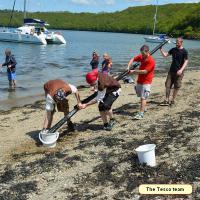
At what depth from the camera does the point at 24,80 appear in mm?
25141

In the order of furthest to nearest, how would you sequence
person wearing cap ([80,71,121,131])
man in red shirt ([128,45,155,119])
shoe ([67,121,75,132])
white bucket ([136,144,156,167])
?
man in red shirt ([128,45,155,119]), shoe ([67,121,75,132]), person wearing cap ([80,71,121,131]), white bucket ([136,144,156,167])

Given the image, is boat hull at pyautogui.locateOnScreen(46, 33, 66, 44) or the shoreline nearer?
the shoreline

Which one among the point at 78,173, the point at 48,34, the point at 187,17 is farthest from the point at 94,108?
the point at 187,17

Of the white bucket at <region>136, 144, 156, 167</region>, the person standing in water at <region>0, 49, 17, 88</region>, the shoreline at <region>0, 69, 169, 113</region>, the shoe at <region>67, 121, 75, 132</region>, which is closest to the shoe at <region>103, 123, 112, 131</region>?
the shoe at <region>67, 121, 75, 132</region>

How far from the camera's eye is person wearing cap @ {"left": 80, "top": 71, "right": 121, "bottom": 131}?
9.53 metres

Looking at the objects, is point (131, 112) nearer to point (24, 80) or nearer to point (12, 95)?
point (12, 95)

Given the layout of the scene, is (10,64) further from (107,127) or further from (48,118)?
(107,127)

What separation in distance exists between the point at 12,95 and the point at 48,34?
47.8 metres

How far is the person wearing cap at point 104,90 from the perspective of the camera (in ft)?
31.3

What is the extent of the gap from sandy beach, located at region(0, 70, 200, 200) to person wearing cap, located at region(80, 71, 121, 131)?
1.87 feet

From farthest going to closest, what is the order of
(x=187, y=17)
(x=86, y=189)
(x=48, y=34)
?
(x=187, y=17) → (x=48, y=34) → (x=86, y=189)

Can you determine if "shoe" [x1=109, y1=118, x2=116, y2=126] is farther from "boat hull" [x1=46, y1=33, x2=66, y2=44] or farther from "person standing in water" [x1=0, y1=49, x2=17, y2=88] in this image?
"boat hull" [x1=46, y1=33, x2=66, y2=44]

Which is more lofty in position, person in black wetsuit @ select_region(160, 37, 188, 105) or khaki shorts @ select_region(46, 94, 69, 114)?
person in black wetsuit @ select_region(160, 37, 188, 105)

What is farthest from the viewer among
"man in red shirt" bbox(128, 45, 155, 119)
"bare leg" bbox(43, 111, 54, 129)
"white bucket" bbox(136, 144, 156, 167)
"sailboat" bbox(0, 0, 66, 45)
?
"sailboat" bbox(0, 0, 66, 45)
